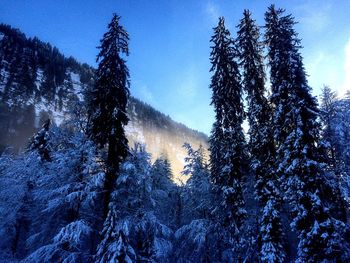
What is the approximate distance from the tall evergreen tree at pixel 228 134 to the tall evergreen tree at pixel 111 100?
721 centimetres

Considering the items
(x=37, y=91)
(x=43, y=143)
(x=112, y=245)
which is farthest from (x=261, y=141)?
(x=37, y=91)

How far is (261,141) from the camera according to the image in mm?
17750

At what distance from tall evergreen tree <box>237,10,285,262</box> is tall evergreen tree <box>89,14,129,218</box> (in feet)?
28.8

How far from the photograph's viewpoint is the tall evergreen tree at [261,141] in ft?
51.6

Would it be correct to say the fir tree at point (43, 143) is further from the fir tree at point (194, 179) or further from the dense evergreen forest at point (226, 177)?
the fir tree at point (194, 179)

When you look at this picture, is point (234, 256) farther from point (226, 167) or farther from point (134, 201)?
point (134, 201)

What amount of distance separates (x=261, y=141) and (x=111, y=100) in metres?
10.4

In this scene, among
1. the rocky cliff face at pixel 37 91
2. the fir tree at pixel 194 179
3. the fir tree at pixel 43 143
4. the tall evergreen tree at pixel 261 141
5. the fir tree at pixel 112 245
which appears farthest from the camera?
the rocky cliff face at pixel 37 91

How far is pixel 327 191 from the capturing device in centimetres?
1440

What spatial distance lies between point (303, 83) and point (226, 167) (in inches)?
283

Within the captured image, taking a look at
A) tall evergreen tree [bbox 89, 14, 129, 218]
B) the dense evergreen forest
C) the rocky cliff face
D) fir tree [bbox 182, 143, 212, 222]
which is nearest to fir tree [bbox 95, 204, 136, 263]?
the dense evergreen forest

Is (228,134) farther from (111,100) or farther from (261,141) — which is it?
(111,100)

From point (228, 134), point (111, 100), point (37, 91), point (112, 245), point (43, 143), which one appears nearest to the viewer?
point (112, 245)

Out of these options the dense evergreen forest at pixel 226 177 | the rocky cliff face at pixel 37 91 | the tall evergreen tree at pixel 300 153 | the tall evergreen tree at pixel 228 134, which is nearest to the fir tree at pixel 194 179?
the dense evergreen forest at pixel 226 177
